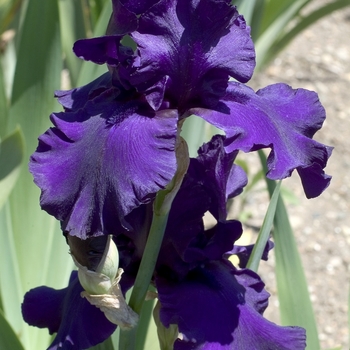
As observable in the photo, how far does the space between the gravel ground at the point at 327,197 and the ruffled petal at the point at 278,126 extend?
1.13 m

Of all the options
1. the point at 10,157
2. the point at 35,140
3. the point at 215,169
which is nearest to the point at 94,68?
the point at 35,140

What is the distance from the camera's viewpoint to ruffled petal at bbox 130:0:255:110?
2.03ft

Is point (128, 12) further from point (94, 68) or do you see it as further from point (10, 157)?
point (94, 68)

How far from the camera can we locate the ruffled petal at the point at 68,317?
2.41 feet

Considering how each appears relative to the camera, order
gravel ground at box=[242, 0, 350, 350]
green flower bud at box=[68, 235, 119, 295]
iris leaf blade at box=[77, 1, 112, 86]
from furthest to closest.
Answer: gravel ground at box=[242, 0, 350, 350] → iris leaf blade at box=[77, 1, 112, 86] → green flower bud at box=[68, 235, 119, 295]

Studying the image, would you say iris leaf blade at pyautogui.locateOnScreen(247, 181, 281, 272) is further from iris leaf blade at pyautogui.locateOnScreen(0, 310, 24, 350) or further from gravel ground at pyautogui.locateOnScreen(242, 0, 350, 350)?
gravel ground at pyautogui.locateOnScreen(242, 0, 350, 350)

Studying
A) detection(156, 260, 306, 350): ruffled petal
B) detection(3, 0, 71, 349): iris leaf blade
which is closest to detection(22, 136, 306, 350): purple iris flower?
detection(156, 260, 306, 350): ruffled petal

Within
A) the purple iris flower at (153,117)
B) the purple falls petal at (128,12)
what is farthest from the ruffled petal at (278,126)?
the purple falls petal at (128,12)

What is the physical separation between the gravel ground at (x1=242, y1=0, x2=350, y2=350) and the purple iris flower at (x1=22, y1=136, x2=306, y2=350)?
101cm

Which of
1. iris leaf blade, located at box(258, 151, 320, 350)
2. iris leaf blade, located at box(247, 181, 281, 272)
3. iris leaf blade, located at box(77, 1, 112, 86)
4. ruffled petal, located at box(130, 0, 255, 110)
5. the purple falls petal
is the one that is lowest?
iris leaf blade, located at box(258, 151, 320, 350)

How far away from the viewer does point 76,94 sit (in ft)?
2.34

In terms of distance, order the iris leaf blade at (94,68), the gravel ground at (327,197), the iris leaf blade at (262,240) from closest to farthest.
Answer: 1. the iris leaf blade at (262,240)
2. the iris leaf blade at (94,68)
3. the gravel ground at (327,197)

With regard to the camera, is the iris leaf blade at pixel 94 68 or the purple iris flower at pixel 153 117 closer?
the purple iris flower at pixel 153 117

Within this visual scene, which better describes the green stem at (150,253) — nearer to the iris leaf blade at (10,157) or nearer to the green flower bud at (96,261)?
the green flower bud at (96,261)
